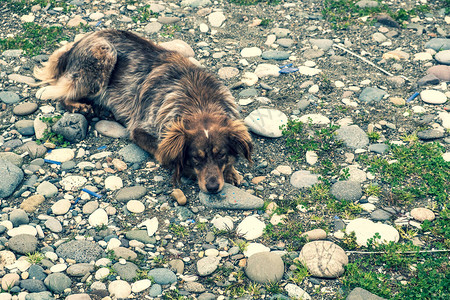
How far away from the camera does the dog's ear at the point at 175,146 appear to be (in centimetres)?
605

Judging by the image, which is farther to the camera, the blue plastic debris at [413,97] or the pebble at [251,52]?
the pebble at [251,52]

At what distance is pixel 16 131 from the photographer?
283 inches

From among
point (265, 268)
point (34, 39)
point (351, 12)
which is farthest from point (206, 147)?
point (351, 12)

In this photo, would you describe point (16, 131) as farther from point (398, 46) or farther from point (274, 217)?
point (398, 46)

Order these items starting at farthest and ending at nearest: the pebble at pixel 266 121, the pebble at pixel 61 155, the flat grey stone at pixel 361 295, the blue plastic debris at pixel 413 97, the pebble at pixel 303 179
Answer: the blue plastic debris at pixel 413 97 < the pebble at pixel 266 121 < the pebble at pixel 61 155 < the pebble at pixel 303 179 < the flat grey stone at pixel 361 295

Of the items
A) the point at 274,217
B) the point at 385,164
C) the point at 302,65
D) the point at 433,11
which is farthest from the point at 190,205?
the point at 433,11

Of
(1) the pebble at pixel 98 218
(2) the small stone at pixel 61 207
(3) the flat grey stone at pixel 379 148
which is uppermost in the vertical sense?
(2) the small stone at pixel 61 207

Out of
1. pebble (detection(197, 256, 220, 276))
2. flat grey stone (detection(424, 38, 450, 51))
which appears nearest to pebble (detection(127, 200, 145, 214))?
pebble (detection(197, 256, 220, 276))

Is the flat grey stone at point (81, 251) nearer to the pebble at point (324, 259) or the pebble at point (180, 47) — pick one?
the pebble at point (324, 259)

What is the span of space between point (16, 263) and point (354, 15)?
742 centimetres

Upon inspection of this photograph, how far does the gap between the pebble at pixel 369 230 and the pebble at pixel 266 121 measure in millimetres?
1908

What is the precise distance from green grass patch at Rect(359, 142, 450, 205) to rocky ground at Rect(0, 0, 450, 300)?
0.7 inches

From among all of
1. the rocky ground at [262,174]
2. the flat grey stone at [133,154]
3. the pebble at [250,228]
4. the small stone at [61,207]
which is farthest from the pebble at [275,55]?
the small stone at [61,207]

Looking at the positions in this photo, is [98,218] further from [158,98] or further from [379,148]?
[379,148]
